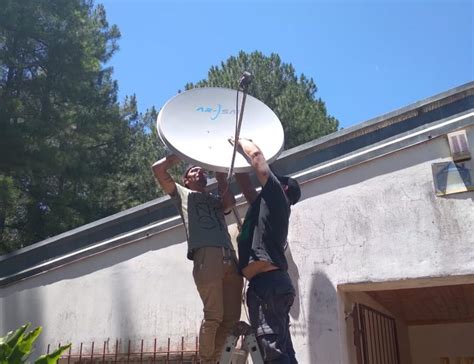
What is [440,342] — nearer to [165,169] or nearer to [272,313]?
[272,313]

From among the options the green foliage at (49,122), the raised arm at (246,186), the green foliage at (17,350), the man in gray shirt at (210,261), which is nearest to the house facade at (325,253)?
the raised arm at (246,186)

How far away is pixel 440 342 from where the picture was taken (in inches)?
346

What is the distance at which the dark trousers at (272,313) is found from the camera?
3.08 m

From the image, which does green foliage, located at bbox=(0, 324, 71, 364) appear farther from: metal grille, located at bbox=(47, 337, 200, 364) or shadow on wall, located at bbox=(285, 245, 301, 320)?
shadow on wall, located at bbox=(285, 245, 301, 320)

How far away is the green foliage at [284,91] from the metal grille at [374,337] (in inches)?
421

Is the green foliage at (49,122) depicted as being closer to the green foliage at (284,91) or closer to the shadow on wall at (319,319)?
the green foliage at (284,91)

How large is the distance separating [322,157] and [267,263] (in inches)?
60.6

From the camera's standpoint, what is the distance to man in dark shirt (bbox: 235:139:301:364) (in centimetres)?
318

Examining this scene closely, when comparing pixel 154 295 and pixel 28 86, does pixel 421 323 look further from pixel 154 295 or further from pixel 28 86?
pixel 28 86

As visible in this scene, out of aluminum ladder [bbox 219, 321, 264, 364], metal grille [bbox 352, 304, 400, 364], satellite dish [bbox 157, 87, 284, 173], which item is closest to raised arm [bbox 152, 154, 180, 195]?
satellite dish [bbox 157, 87, 284, 173]

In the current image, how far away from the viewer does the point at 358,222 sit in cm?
434

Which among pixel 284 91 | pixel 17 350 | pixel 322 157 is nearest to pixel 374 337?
pixel 322 157

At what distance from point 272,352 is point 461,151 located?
6.96ft

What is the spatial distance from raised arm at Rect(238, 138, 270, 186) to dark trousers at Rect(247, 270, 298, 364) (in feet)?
1.91
